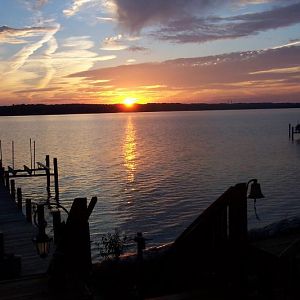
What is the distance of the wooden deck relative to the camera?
15438 mm

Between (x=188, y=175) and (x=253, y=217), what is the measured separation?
1833cm

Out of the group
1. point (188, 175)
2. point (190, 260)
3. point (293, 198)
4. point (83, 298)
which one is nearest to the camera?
point (190, 260)

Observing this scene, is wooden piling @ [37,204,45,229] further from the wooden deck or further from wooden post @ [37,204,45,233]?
the wooden deck

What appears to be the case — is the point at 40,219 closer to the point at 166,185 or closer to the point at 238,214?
the point at 238,214

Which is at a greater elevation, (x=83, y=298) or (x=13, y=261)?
(x=83, y=298)

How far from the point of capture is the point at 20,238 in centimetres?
1911

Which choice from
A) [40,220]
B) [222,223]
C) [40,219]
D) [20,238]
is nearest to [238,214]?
[222,223]

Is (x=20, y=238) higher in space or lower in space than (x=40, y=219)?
lower

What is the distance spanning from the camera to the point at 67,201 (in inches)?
1388

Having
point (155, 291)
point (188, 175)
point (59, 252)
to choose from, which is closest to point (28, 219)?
point (155, 291)

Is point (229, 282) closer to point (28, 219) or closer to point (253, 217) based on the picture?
point (28, 219)

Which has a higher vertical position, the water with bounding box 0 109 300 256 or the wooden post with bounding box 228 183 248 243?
the wooden post with bounding box 228 183 248 243

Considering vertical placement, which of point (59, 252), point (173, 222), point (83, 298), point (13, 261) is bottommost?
point (173, 222)

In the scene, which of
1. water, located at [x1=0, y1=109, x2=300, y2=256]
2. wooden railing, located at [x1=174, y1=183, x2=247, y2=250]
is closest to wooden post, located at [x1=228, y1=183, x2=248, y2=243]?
wooden railing, located at [x1=174, y1=183, x2=247, y2=250]
